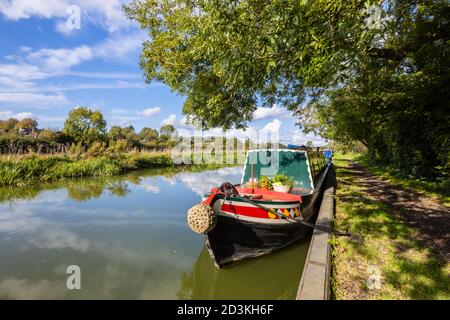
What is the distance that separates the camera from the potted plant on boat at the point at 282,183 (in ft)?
20.6

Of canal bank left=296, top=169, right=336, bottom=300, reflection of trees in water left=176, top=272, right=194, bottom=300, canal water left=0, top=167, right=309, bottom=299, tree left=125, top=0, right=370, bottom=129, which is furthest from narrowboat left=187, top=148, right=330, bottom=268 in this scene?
tree left=125, top=0, right=370, bottom=129

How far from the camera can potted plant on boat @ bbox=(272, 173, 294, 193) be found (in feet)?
20.6

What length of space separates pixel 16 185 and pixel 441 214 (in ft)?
59.7

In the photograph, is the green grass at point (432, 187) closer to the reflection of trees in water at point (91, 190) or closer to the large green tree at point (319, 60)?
the large green tree at point (319, 60)

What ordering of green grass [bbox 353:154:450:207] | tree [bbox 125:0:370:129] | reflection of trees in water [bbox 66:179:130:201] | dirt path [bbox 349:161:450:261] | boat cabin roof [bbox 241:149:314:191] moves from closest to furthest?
tree [bbox 125:0:370:129] < dirt path [bbox 349:161:450:261] < boat cabin roof [bbox 241:149:314:191] < green grass [bbox 353:154:450:207] < reflection of trees in water [bbox 66:179:130:201]

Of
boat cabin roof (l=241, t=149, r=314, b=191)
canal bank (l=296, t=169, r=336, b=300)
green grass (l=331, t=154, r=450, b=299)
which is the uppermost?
boat cabin roof (l=241, t=149, r=314, b=191)

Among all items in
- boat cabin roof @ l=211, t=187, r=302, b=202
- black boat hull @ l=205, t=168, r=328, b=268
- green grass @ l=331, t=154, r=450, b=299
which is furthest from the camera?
boat cabin roof @ l=211, t=187, r=302, b=202

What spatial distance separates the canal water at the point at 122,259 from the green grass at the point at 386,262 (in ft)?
3.11

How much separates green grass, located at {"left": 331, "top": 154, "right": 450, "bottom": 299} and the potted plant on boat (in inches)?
59.4

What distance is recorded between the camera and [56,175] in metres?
15.1

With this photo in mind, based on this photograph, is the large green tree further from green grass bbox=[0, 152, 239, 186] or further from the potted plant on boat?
green grass bbox=[0, 152, 239, 186]

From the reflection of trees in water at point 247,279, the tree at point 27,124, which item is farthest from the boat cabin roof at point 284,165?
the tree at point 27,124
